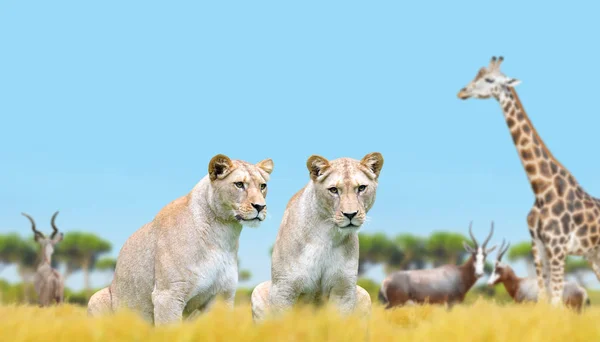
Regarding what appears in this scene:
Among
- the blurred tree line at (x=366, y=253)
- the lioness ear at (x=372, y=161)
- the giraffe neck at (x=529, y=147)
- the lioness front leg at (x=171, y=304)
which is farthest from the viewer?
the blurred tree line at (x=366, y=253)

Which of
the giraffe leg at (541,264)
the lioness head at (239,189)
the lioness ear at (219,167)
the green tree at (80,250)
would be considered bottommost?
the giraffe leg at (541,264)

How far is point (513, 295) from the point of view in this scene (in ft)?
53.8

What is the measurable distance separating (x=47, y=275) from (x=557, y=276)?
9.34 m

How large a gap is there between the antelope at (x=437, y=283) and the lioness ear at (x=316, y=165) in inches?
410

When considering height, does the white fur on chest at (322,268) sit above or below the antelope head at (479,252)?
below

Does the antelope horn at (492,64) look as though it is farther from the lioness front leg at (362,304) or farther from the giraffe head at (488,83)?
the lioness front leg at (362,304)

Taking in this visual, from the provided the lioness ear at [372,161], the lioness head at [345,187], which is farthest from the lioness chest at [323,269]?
the lioness ear at [372,161]

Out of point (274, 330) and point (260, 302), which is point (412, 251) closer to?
point (260, 302)

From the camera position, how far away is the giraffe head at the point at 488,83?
11922 mm

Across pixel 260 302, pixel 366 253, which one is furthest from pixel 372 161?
pixel 366 253

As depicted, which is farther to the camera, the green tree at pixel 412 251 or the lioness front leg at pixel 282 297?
the green tree at pixel 412 251

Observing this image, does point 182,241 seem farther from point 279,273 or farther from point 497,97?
point 497,97

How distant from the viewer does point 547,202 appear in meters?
11.4

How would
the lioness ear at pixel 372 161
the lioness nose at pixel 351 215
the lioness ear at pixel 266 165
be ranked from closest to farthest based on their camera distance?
the lioness nose at pixel 351 215, the lioness ear at pixel 372 161, the lioness ear at pixel 266 165
